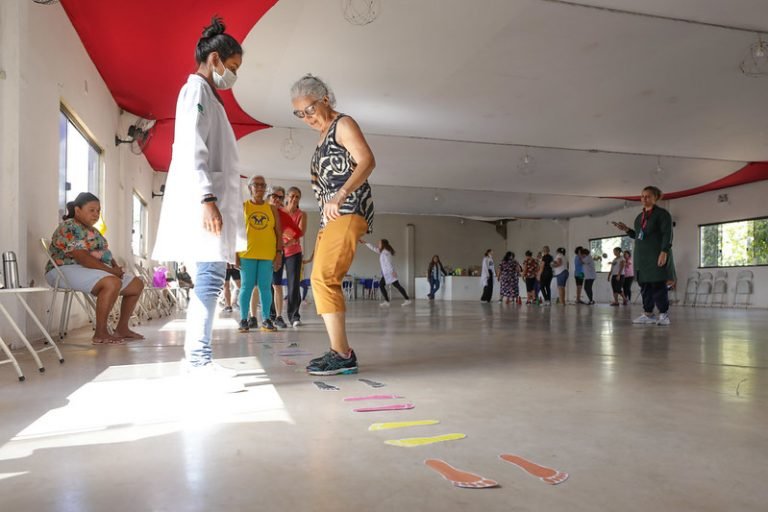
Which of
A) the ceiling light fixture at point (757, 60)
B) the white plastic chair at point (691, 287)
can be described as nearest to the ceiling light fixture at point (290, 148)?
the ceiling light fixture at point (757, 60)

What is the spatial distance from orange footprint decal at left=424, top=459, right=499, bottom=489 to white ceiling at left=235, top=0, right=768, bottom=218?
473 centimetres

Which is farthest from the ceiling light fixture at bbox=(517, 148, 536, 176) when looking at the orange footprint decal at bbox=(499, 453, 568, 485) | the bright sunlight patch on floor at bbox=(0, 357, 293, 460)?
the orange footprint decal at bbox=(499, 453, 568, 485)

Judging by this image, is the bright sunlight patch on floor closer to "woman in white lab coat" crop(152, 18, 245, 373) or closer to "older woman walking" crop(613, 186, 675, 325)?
"woman in white lab coat" crop(152, 18, 245, 373)

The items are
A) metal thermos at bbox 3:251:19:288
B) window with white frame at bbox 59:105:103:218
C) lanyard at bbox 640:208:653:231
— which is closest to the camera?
metal thermos at bbox 3:251:19:288

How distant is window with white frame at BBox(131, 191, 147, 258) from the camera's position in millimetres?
10031

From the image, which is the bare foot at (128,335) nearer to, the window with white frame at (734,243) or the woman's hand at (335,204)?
the woman's hand at (335,204)

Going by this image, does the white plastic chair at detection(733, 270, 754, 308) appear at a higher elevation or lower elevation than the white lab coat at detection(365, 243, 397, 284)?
lower

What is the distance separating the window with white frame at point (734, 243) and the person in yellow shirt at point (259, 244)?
1259 cm

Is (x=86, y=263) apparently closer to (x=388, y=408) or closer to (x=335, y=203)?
(x=335, y=203)

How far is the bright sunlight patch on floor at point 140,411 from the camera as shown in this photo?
157cm

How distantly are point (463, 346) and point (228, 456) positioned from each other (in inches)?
103

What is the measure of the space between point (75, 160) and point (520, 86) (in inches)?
213

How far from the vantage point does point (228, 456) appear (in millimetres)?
1376

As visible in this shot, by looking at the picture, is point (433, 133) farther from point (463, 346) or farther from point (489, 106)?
point (463, 346)
